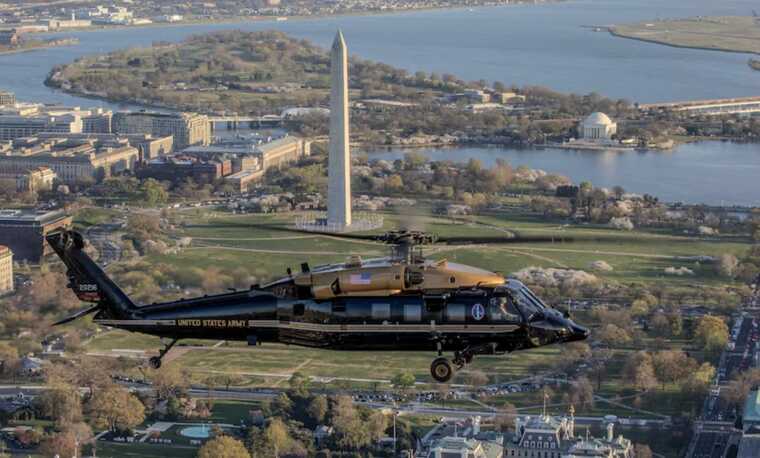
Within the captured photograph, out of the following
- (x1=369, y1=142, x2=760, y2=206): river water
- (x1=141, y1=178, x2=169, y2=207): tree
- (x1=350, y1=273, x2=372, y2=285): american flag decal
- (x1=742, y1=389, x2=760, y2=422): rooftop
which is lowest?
(x1=369, y1=142, x2=760, y2=206): river water

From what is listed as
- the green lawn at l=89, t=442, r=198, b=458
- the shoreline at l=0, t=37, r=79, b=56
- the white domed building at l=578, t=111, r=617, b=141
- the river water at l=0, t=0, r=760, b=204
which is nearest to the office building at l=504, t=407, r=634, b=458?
the green lawn at l=89, t=442, r=198, b=458

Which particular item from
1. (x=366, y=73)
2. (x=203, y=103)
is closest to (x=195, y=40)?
(x=366, y=73)

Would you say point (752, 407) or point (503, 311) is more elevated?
point (503, 311)

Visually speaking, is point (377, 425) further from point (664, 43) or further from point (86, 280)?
point (664, 43)

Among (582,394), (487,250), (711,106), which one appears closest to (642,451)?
(582,394)

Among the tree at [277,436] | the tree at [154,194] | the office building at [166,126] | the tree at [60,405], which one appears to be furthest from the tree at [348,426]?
the office building at [166,126]

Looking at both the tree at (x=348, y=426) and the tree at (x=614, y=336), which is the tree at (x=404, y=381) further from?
the tree at (x=614, y=336)

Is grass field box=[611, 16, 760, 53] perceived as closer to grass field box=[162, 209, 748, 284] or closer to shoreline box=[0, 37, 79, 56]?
shoreline box=[0, 37, 79, 56]
